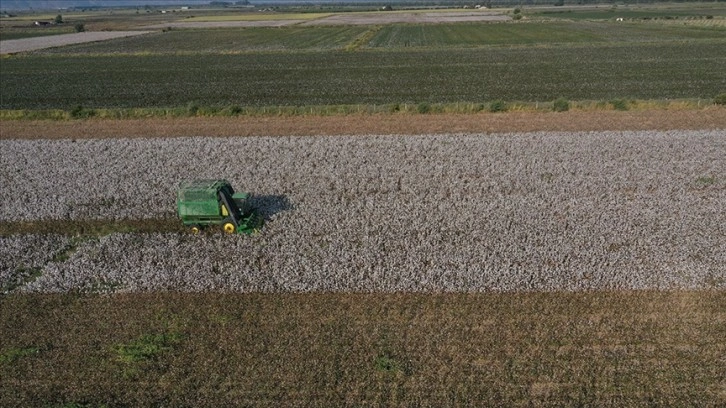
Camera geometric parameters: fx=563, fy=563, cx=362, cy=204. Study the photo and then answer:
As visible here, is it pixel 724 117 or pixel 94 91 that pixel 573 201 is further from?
pixel 94 91

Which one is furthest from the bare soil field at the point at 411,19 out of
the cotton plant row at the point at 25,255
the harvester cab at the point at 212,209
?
the cotton plant row at the point at 25,255

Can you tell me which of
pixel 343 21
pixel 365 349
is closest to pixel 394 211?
pixel 365 349

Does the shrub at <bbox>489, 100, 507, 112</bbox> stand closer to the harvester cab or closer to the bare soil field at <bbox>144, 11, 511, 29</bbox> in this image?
the harvester cab

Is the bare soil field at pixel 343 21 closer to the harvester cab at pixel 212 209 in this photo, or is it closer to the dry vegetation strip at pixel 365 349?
the harvester cab at pixel 212 209

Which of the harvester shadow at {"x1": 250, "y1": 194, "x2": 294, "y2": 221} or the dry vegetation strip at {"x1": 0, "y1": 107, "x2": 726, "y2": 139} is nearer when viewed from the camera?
the harvester shadow at {"x1": 250, "y1": 194, "x2": 294, "y2": 221}

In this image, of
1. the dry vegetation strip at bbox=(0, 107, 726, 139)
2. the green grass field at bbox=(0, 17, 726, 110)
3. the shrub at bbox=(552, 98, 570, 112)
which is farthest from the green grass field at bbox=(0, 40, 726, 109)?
the dry vegetation strip at bbox=(0, 107, 726, 139)

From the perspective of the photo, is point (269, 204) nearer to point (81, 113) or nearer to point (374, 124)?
point (374, 124)
